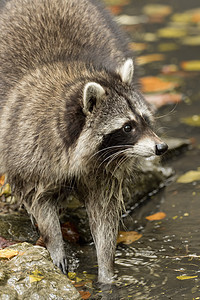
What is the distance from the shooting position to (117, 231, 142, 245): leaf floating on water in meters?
5.39

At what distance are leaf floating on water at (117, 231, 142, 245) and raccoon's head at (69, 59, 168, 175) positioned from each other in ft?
3.14

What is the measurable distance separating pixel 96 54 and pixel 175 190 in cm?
145

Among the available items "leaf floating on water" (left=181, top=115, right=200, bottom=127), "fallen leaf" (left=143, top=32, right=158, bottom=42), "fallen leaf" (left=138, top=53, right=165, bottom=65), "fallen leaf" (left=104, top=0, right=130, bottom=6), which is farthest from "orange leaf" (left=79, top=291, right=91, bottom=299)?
"fallen leaf" (left=104, top=0, right=130, bottom=6)

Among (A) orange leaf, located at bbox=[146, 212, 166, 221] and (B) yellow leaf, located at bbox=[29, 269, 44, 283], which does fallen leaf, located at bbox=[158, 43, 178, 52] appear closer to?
(A) orange leaf, located at bbox=[146, 212, 166, 221]

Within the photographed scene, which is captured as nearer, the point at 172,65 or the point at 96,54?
the point at 96,54

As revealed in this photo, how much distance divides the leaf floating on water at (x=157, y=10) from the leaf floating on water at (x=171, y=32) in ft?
2.41

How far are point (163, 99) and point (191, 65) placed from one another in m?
1.27

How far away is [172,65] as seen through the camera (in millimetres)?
8930

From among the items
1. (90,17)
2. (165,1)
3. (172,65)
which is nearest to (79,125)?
(90,17)

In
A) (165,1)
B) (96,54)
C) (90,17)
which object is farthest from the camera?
(165,1)

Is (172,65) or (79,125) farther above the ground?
(79,125)

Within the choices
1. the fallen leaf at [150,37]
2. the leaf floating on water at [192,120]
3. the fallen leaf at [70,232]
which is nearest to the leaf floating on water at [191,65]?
the fallen leaf at [150,37]

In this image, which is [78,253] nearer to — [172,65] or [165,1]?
[172,65]

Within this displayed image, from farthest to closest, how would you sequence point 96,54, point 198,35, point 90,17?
point 198,35 → point 90,17 → point 96,54
